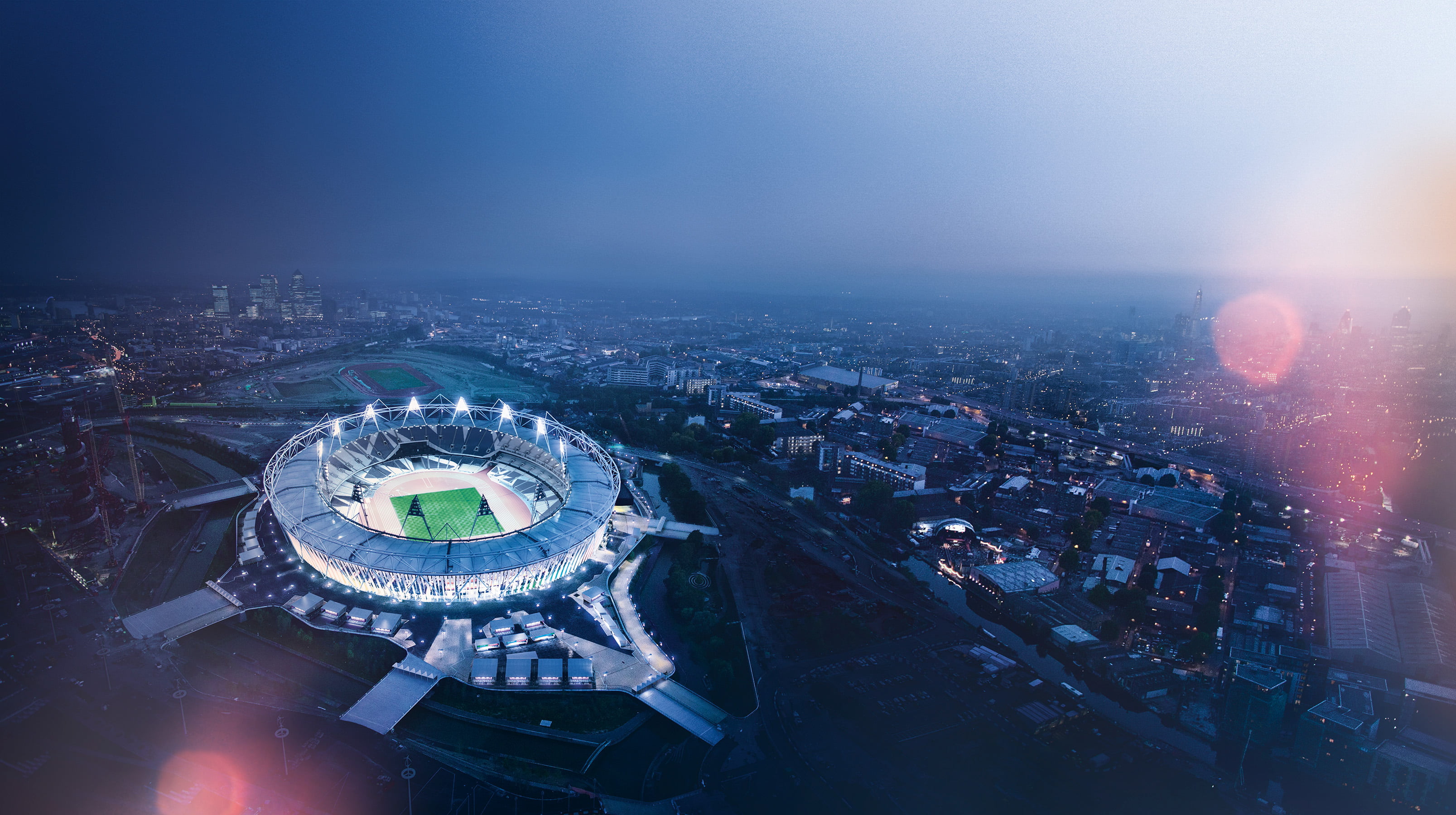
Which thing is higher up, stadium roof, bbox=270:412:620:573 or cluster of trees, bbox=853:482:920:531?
stadium roof, bbox=270:412:620:573

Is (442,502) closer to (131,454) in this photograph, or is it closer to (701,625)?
(701,625)

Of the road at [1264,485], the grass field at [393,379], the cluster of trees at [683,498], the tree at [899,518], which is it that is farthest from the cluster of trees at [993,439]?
the grass field at [393,379]

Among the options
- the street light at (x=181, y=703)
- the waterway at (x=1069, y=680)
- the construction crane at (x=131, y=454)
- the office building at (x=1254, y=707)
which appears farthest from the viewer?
the construction crane at (x=131, y=454)

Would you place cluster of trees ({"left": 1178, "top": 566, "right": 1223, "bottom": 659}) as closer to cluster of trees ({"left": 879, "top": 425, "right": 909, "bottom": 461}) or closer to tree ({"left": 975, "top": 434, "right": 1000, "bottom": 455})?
tree ({"left": 975, "top": 434, "right": 1000, "bottom": 455})

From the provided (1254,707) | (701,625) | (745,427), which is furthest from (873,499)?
(1254,707)

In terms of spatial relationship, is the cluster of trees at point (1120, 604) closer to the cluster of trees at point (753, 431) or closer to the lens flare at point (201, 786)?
the cluster of trees at point (753, 431)

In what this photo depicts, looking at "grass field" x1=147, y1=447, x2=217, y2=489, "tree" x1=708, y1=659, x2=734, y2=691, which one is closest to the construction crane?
"grass field" x1=147, y1=447, x2=217, y2=489
